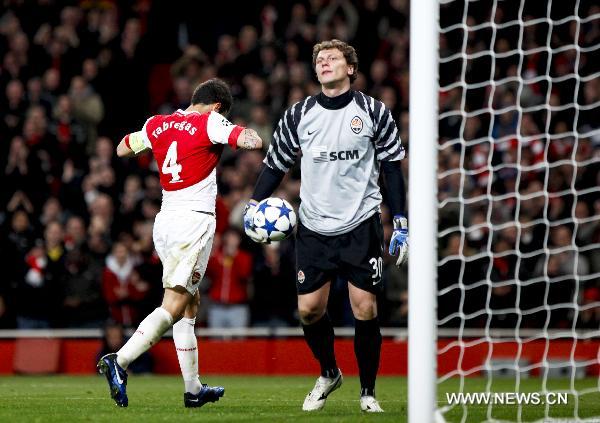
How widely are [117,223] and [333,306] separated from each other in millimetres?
2926

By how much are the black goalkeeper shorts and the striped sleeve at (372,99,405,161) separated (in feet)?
1.34

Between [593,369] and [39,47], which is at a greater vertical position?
[39,47]

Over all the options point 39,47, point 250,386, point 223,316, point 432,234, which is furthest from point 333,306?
point 432,234

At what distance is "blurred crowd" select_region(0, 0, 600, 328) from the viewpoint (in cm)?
1403

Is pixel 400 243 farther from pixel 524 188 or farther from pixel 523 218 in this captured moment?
pixel 524 188

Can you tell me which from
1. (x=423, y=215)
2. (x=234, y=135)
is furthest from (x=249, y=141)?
(x=423, y=215)

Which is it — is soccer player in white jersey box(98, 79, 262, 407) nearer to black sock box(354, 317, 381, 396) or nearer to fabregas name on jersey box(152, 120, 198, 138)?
fabregas name on jersey box(152, 120, 198, 138)

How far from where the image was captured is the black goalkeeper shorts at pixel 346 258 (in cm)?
768

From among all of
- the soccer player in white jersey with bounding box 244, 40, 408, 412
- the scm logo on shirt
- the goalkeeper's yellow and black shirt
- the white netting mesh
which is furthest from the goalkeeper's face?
the white netting mesh

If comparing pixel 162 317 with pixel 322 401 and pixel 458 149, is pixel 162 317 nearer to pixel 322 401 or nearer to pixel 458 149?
pixel 322 401

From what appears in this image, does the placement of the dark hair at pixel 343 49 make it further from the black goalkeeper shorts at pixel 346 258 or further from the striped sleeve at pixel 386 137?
the black goalkeeper shorts at pixel 346 258

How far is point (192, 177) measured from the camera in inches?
309

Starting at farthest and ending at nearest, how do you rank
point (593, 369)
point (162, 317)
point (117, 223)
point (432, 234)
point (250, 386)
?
point (117, 223), point (593, 369), point (250, 386), point (162, 317), point (432, 234)

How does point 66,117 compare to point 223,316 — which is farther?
point 66,117
